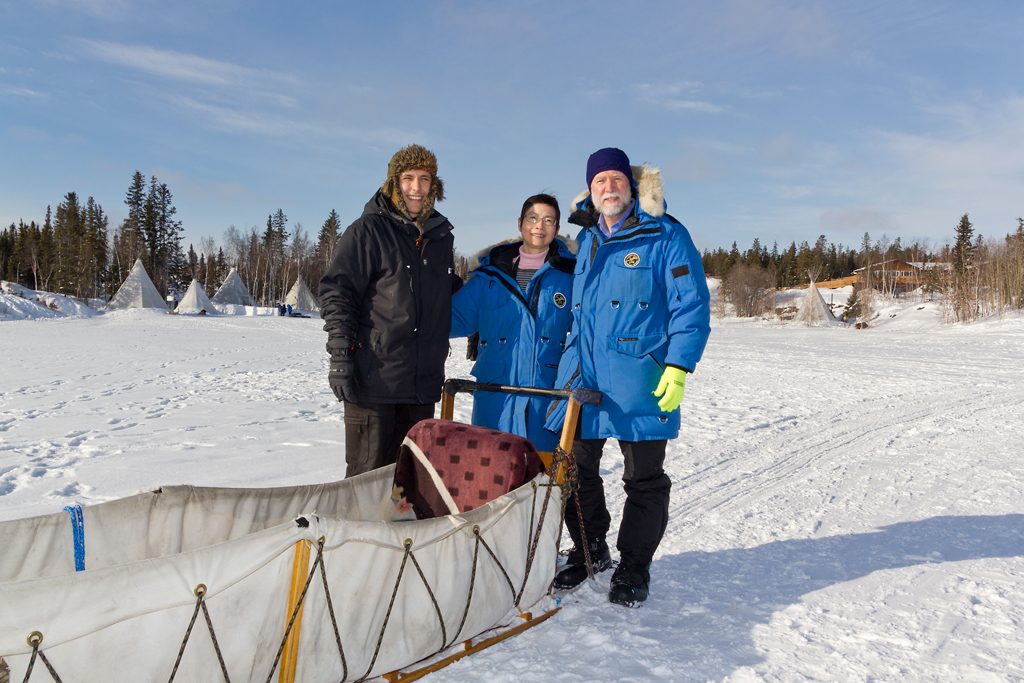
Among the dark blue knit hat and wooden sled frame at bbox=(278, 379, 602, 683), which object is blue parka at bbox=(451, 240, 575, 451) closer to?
wooden sled frame at bbox=(278, 379, 602, 683)

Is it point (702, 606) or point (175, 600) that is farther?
point (702, 606)

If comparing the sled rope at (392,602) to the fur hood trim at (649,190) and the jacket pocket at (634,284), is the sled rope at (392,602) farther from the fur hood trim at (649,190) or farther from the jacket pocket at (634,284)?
the fur hood trim at (649,190)

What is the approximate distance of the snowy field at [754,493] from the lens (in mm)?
2102

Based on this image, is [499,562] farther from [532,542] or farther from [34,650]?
[34,650]

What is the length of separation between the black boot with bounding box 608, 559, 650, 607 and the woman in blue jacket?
577 mm

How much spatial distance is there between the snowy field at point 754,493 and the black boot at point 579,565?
97 millimetres

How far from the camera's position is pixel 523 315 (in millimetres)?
2732

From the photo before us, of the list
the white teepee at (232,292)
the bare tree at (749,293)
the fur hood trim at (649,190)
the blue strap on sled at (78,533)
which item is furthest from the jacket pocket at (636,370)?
the bare tree at (749,293)

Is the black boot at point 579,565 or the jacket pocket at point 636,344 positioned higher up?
the jacket pocket at point 636,344

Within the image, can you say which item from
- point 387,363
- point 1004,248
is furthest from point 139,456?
point 1004,248

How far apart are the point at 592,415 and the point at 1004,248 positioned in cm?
3455

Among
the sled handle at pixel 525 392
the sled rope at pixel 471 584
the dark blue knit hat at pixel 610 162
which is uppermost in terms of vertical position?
the dark blue knit hat at pixel 610 162

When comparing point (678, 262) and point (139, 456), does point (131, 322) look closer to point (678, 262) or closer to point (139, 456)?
point (139, 456)

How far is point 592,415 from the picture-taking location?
2506 mm
